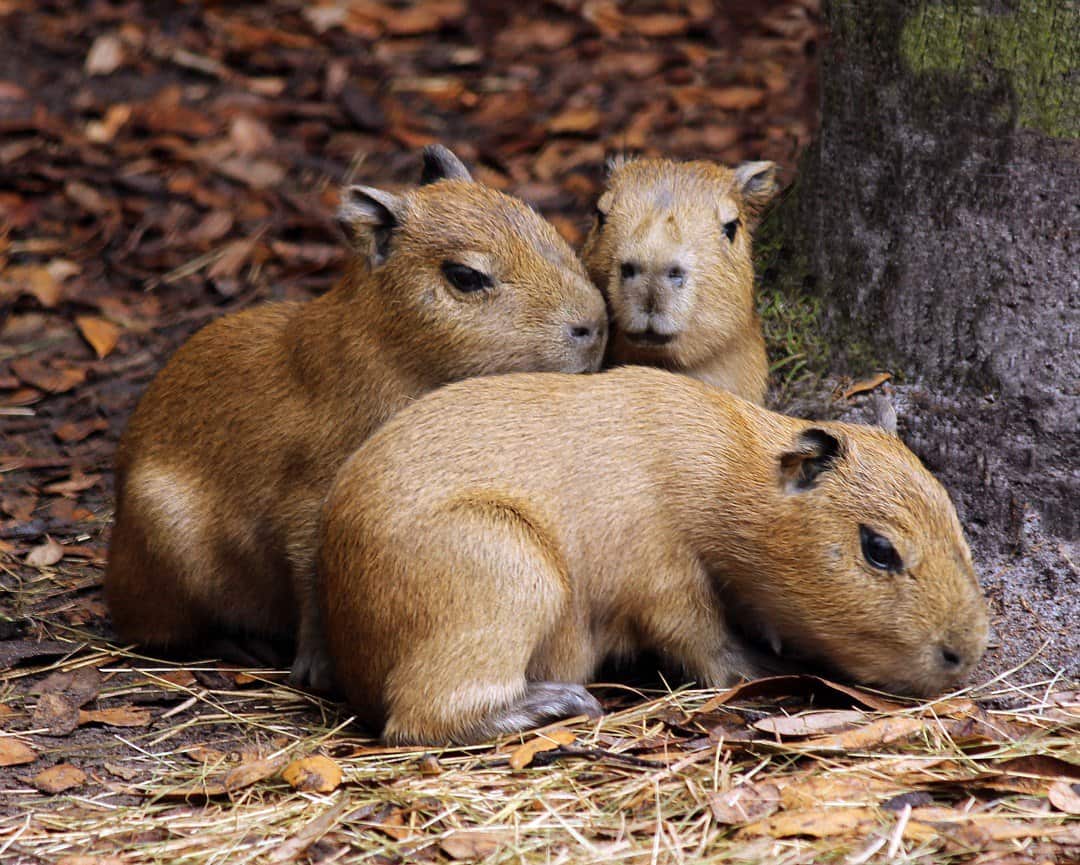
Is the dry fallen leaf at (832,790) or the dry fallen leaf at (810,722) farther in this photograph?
the dry fallen leaf at (810,722)

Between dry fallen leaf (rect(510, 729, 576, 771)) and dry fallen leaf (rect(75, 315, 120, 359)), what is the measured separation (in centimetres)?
440

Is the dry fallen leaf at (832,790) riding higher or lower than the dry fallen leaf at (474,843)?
higher

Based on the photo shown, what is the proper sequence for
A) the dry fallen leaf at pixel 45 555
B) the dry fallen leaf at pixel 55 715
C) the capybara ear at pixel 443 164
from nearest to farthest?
the dry fallen leaf at pixel 55 715, the capybara ear at pixel 443 164, the dry fallen leaf at pixel 45 555

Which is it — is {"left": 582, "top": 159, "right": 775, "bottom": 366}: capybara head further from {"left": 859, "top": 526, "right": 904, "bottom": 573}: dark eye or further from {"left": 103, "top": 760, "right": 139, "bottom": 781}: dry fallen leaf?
{"left": 103, "top": 760, "right": 139, "bottom": 781}: dry fallen leaf

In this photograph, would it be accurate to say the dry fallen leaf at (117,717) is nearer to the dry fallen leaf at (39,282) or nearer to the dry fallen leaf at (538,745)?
the dry fallen leaf at (538,745)

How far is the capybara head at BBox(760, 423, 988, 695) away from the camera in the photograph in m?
4.49

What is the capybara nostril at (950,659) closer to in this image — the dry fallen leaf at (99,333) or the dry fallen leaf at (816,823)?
the dry fallen leaf at (816,823)

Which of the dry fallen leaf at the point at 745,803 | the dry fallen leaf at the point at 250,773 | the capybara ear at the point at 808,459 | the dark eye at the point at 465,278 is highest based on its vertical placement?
the dark eye at the point at 465,278

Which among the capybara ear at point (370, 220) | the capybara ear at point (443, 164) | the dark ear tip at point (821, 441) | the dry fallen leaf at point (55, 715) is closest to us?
the dark ear tip at point (821, 441)

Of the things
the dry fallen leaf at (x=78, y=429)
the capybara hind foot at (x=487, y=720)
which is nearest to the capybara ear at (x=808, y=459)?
the capybara hind foot at (x=487, y=720)

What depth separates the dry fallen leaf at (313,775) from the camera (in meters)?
4.27

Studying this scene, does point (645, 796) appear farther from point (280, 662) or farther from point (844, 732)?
point (280, 662)

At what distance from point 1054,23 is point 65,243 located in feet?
19.8

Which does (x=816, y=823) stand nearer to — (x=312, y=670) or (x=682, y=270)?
(x=312, y=670)
